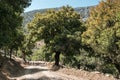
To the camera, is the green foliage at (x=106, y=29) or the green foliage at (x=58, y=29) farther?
the green foliage at (x=58, y=29)

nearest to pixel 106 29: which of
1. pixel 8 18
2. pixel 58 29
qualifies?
pixel 8 18

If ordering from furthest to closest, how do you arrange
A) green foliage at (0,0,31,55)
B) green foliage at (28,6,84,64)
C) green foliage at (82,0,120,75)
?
green foliage at (28,6,84,64), green foliage at (82,0,120,75), green foliage at (0,0,31,55)

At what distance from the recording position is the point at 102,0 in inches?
1469

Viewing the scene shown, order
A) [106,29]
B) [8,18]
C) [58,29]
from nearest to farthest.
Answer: [8,18], [106,29], [58,29]

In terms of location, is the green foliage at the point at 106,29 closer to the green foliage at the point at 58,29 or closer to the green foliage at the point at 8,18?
the green foliage at the point at 58,29

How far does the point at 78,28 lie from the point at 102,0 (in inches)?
548

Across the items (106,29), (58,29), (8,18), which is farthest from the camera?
(58,29)

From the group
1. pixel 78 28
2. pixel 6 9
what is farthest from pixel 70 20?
pixel 6 9

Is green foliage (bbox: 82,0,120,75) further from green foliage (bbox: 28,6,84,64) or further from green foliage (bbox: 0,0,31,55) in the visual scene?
green foliage (bbox: 0,0,31,55)

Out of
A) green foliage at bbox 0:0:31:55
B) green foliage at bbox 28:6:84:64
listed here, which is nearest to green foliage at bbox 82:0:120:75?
green foliage at bbox 28:6:84:64

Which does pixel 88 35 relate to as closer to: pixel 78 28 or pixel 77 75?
pixel 77 75

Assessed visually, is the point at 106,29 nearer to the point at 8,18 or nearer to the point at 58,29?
the point at 8,18

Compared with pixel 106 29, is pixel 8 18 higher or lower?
higher

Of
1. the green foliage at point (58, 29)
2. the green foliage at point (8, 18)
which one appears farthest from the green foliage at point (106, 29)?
the green foliage at point (8, 18)
